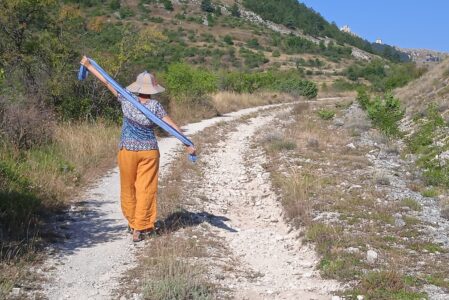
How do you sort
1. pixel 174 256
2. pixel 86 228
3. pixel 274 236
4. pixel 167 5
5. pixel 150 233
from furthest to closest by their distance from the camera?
pixel 167 5, pixel 274 236, pixel 86 228, pixel 150 233, pixel 174 256

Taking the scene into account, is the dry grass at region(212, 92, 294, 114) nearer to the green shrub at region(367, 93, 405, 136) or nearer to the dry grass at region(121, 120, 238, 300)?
the green shrub at region(367, 93, 405, 136)

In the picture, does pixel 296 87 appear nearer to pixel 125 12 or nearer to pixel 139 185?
pixel 125 12

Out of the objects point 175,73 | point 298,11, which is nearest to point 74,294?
point 175,73

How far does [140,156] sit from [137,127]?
364 mm

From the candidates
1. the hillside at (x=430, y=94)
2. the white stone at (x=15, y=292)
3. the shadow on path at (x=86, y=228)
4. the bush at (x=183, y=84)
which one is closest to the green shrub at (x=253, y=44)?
the hillside at (x=430, y=94)

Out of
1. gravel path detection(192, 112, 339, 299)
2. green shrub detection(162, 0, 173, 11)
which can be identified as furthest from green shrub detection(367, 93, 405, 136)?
green shrub detection(162, 0, 173, 11)

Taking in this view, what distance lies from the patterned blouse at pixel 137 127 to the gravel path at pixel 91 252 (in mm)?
1220

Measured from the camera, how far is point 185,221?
24.6 ft

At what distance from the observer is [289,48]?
3285 inches

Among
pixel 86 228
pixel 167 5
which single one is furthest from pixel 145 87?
pixel 167 5

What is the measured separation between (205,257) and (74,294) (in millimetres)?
1693

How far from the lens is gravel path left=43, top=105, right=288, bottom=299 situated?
202 inches

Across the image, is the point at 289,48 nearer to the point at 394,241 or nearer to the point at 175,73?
the point at 175,73

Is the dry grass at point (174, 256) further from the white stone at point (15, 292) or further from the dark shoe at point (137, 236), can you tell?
the white stone at point (15, 292)
